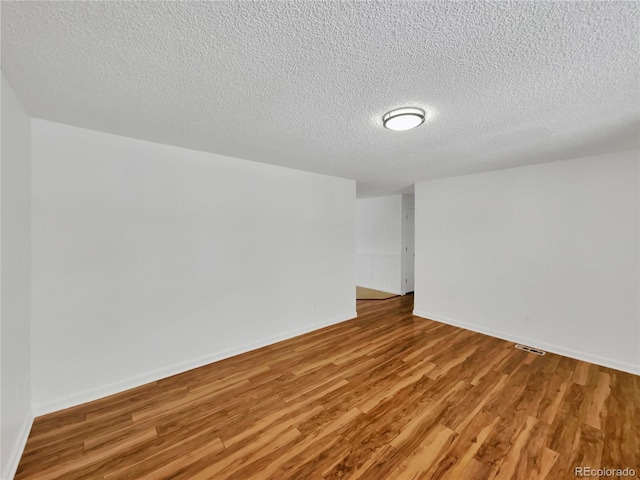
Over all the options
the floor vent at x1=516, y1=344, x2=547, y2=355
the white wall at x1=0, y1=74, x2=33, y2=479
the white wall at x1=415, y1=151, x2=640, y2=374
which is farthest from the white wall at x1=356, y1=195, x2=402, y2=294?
the white wall at x1=0, y1=74, x2=33, y2=479

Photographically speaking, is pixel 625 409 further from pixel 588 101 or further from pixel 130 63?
pixel 130 63

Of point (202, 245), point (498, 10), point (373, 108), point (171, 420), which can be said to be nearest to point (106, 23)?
point (373, 108)

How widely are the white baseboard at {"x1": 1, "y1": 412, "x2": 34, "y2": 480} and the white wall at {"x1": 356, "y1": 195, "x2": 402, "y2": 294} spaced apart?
5.73 meters

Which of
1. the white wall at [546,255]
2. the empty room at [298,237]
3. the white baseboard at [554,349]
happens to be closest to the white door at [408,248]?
the white wall at [546,255]

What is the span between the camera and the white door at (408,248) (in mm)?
5895

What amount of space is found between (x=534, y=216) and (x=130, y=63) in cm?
433

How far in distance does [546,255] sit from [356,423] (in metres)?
3.14

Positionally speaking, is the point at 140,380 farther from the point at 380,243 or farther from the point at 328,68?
the point at 380,243

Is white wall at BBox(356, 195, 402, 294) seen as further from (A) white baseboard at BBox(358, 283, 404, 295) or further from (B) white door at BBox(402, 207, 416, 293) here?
(B) white door at BBox(402, 207, 416, 293)

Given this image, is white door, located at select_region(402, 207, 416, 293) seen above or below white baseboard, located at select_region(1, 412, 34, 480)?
above

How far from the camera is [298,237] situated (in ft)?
12.0

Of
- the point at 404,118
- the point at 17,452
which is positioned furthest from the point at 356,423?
the point at 404,118

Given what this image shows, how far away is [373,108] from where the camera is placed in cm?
180

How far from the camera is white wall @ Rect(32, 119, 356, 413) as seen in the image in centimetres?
205
